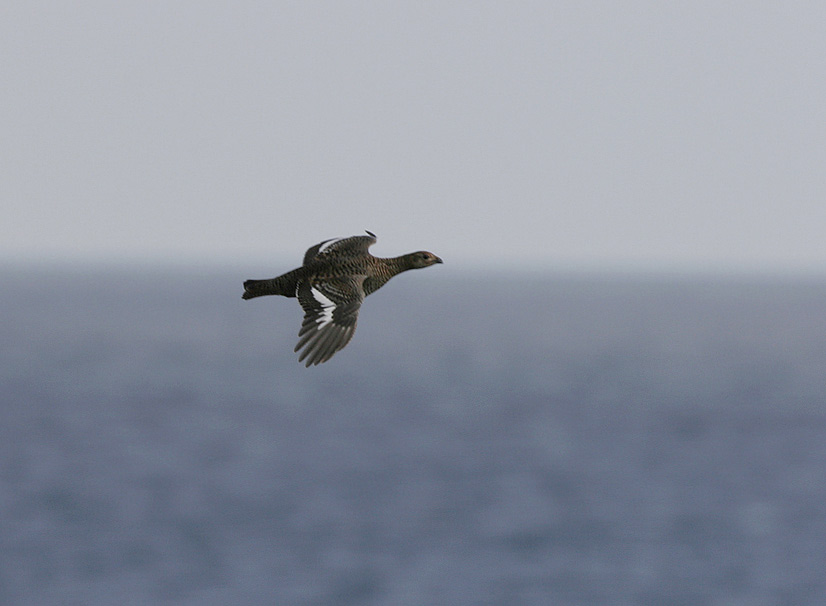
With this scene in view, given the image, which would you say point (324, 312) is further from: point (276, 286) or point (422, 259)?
point (422, 259)

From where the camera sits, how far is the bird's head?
1480cm

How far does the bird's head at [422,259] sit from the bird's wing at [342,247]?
0.68 m

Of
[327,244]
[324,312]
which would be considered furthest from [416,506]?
[324,312]

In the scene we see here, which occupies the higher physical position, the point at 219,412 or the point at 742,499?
the point at 219,412

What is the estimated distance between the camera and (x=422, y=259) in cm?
1488

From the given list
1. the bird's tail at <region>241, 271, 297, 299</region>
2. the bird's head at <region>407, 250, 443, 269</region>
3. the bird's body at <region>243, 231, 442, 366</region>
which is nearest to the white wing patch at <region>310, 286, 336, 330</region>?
the bird's body at <region>243, 231, 442, 366</region>

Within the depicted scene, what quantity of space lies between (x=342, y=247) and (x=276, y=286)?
1.66 meters

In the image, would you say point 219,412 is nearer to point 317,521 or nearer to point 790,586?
point 317,521

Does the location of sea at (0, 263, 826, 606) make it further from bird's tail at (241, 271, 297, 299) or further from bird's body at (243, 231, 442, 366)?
bird's tail at (241, 271, 297, 299)

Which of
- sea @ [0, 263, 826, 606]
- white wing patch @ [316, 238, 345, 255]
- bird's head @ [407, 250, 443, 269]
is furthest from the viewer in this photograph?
sea @ [0, 263, 826, 606]

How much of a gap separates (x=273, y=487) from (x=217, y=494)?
420 inches

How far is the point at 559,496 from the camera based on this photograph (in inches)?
6171

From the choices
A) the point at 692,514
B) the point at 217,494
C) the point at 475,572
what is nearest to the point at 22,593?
the point at 217,494

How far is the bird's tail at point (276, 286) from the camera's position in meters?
13.7
